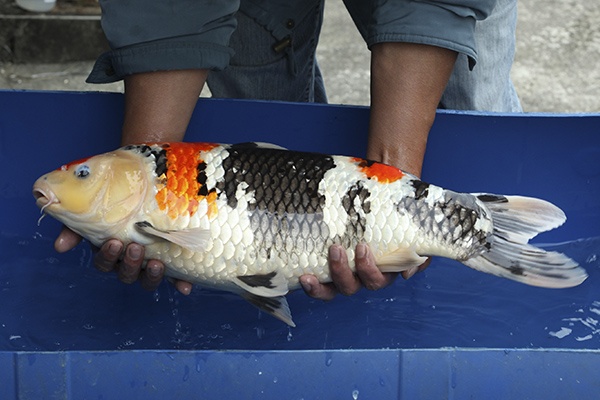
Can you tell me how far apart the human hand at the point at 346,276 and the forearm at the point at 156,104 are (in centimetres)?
39

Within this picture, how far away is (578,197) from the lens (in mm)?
1903

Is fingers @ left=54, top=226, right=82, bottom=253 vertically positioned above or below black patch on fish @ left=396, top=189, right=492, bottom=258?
below

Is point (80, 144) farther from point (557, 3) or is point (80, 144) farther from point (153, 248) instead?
point (557, 3)

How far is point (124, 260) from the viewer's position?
128 cm

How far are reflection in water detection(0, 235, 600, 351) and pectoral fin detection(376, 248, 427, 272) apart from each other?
403 mm

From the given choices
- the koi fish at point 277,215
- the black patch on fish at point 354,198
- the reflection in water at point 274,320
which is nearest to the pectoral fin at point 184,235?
the koi fish at point 277,215

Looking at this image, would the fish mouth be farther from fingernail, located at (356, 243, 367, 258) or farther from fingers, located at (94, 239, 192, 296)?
fingernail, located at (356, 243, 367, 258)

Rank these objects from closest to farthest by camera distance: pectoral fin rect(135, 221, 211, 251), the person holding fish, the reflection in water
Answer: pectoral fin rect(135, 221, 211, 251)
the person holding fish
the reflection in water

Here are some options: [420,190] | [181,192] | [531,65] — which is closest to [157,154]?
[181,192]

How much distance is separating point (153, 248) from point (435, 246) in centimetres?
42

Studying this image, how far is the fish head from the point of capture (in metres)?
1.24

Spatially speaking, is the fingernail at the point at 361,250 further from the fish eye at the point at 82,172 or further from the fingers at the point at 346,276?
the fish eye at the point at 82,172

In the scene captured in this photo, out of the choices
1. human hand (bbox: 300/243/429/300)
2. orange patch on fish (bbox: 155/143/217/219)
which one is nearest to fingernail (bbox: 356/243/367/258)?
human hand (bbox: 300/243/429/300)

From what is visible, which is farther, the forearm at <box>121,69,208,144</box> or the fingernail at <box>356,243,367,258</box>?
the forearm at <box>121,69,208,144</box>
